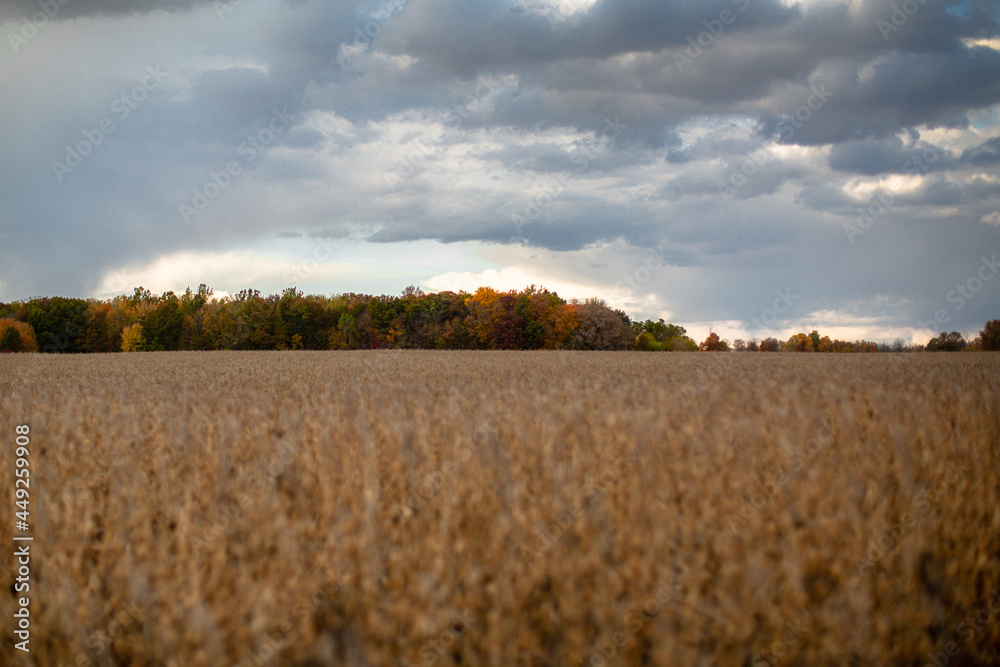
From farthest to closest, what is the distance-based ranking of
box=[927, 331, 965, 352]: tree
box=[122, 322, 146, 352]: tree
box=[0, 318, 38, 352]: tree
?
box=[122, 322, 146, 352]: tree < box=[0, 318, 38, 352]: tree < box=[927, 331, 965, 352]: tree

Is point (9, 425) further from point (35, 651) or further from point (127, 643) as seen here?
point (127, 643)

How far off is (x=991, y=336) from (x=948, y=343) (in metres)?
3.00

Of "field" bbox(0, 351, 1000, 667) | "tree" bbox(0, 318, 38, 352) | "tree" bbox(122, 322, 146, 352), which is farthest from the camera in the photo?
"tree" bbox(122, 322, 146, 352)

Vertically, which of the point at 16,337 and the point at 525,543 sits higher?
the point at 16,337

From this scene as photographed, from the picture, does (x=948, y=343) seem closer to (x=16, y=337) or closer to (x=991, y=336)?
(x=991, y=336)

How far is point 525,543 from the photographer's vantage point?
270 centimetres

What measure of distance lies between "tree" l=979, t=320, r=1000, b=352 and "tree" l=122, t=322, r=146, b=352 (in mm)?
64129

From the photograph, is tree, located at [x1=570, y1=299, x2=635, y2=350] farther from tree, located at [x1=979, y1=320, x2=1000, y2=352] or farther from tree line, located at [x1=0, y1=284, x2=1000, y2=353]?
tree, located at [x1=979, y1=320, x2=1000, y2=352]

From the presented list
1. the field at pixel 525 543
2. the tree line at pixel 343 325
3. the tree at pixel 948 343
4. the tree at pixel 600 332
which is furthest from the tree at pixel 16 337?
the tree at pixel 948 343

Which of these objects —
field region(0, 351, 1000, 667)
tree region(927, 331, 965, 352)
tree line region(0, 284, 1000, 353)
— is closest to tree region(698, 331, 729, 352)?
tree line region(0, 284, 1000, 353)

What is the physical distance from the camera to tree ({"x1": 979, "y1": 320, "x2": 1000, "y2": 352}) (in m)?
37.9

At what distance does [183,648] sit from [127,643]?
1.17ft

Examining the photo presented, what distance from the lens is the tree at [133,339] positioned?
5341 cm

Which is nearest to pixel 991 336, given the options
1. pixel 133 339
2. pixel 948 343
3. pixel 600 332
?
pixel 948 343
